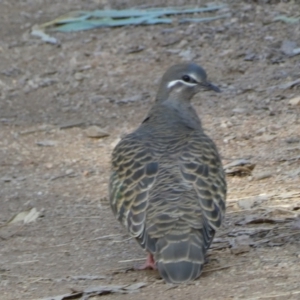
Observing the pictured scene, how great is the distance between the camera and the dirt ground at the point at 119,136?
20.7 feet

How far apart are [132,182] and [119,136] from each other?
3523 mm

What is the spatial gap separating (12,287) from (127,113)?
443cm

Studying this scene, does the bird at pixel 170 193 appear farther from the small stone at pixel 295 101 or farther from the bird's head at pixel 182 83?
the small stone at pixel 295 101

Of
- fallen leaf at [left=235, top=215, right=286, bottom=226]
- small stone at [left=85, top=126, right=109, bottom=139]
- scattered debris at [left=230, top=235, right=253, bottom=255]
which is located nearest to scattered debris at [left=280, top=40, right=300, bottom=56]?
small stone at [left=85, top=126, right=109, bottom=139]

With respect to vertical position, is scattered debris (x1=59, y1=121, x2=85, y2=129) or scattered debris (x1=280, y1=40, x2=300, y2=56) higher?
scattered debris (x1=280, y1=40, x2=300, y2=56)

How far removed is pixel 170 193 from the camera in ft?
20.1

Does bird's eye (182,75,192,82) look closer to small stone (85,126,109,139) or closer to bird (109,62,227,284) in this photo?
bird (109,62,227,284)

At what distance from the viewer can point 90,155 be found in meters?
9.55

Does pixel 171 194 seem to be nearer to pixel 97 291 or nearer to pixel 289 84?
pixel 97 291

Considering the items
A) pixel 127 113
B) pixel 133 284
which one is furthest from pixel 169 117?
pixel 127 113

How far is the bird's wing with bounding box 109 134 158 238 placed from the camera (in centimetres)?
616

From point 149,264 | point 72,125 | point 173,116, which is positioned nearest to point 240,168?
point 173,116

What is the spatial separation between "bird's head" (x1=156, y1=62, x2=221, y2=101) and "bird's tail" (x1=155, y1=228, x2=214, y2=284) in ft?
6.65


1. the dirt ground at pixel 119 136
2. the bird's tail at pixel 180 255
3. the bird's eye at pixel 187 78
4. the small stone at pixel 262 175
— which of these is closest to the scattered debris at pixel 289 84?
the dirt ground at pixel 119 136
